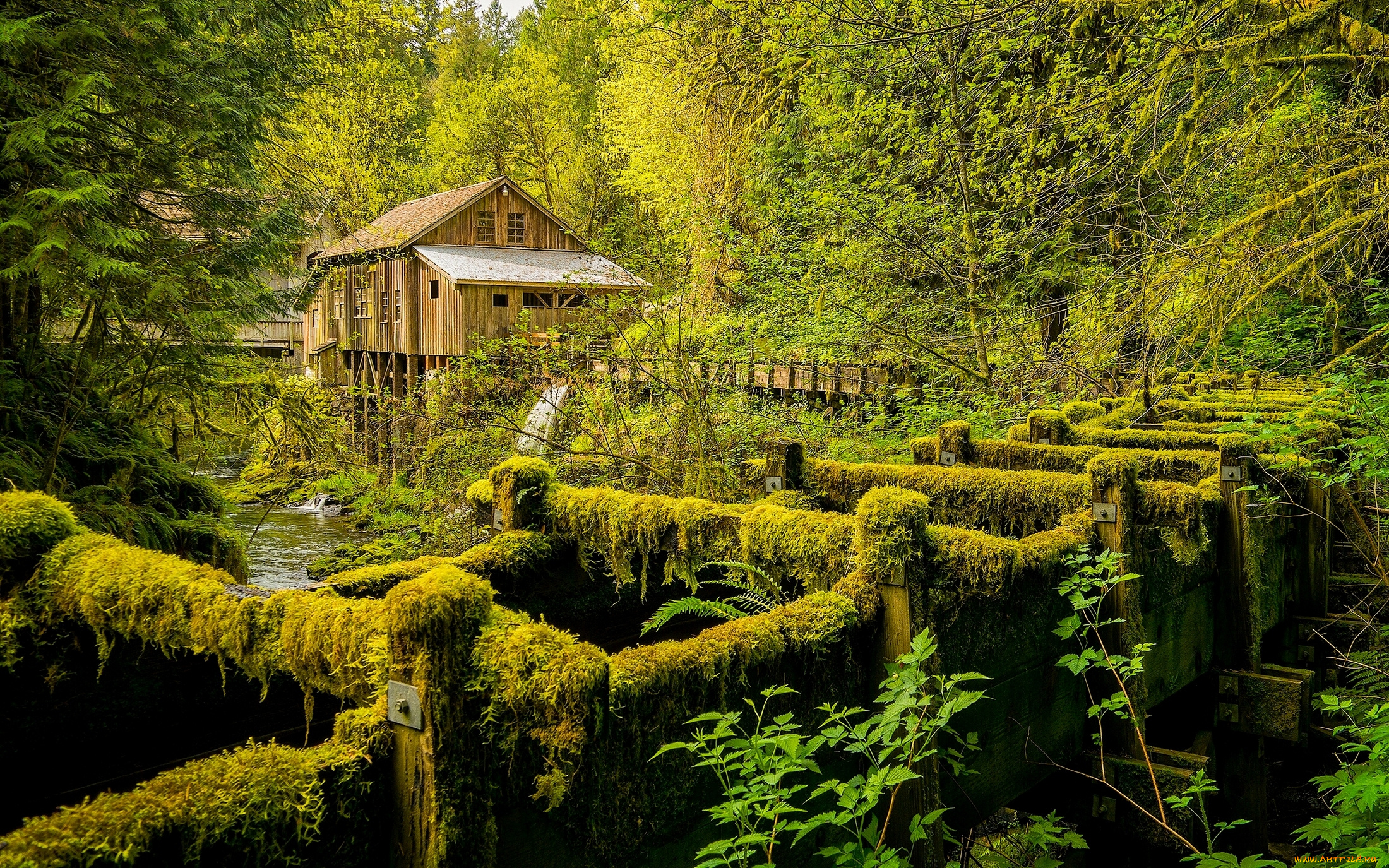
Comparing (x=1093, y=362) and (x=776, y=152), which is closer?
(x=1093, y=362)

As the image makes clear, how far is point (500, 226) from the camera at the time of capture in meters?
32.1

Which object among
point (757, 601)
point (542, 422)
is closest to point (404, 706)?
point (757, 601)

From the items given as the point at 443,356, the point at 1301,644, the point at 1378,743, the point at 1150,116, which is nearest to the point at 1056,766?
the point at 1378,743

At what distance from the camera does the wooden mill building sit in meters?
28.3

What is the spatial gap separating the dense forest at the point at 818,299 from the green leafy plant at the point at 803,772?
0.04m

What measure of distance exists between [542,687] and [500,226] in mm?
32051

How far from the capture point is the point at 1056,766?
4.13 metres

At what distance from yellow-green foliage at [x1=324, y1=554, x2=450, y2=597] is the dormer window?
29.4m

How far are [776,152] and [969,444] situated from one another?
37.5 ft

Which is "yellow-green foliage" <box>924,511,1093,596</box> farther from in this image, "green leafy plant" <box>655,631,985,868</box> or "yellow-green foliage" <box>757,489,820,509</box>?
"yellow-green foliage" <box>757,489,820,509</box>

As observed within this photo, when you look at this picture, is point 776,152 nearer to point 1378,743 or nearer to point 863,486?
point 863,486

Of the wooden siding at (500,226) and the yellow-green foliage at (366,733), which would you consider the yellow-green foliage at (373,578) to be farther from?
the wooden siding at (500,226)

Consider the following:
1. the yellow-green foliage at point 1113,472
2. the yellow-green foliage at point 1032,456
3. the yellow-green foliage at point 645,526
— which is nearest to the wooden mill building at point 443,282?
the yellow-green foliage at point 1032,456

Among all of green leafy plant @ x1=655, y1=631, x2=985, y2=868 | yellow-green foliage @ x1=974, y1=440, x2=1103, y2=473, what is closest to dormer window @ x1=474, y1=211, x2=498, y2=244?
yellow-green foliage @ x1=974, y1=440, x2=1103, y2=473
